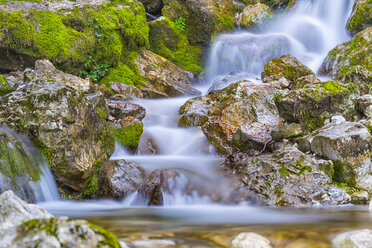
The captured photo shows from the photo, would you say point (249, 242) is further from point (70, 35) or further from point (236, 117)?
point (70, 35)

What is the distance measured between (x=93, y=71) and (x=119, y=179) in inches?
250

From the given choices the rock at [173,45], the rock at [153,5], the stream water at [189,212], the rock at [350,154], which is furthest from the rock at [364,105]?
the rock at [153,5]

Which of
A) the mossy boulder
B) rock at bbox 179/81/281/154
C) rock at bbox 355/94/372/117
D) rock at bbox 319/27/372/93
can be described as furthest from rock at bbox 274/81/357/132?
the mossy boulder

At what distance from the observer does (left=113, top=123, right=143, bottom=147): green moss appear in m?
7.04

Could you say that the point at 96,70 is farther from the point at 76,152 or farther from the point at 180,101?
the point at 76,152

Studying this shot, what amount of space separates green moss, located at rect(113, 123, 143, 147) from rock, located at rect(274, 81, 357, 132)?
3391mm

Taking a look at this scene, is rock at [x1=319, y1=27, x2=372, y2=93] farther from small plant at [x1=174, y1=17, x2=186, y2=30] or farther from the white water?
small plant at [x1=174, y1=17, x2=186, y2=30]

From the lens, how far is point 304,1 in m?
16.5

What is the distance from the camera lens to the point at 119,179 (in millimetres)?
5488

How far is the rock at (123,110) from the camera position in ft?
26.2

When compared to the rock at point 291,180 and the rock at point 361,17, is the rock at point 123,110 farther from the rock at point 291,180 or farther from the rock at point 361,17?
the rock at point 361,17

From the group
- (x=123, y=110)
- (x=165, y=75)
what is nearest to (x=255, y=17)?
(x=165, y=75)

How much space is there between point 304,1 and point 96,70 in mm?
11588

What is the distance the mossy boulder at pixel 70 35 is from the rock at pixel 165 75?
2.68ft
